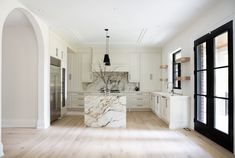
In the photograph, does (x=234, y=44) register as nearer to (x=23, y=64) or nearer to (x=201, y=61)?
(x=201, y=61)

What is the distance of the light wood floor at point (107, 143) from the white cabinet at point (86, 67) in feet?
11.8

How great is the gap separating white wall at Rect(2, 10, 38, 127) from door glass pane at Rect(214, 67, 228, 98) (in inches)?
164

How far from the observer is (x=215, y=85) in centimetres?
418

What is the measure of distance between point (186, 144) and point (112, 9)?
298 cm

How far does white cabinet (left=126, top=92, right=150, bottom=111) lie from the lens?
8.72 meters

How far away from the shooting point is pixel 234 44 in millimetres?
→ 3406

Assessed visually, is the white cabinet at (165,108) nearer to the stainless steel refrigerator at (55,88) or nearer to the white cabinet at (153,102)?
the white cabinet at (153,102)

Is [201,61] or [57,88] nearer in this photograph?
[201,61]

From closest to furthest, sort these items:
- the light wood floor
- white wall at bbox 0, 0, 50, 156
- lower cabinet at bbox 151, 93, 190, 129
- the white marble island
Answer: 1. the light wood floor
2. white wall at bbox 0, 0, 50, 156
3. lower cabinet at bbox 151, 93, 190, 129
4. the white marble island

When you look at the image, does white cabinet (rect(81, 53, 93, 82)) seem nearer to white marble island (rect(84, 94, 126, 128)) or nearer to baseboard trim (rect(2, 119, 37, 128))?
white marble island (rect(84, 94, 126, 128))

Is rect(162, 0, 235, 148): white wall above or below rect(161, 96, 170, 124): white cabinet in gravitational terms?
above

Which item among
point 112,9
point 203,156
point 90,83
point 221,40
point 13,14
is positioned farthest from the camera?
point 90,83

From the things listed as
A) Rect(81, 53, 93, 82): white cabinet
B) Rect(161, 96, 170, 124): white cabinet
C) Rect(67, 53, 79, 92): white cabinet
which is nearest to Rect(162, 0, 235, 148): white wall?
Rect(161, 96, 170, 124): white cabinet

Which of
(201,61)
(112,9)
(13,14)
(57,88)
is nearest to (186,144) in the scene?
(201,61)
